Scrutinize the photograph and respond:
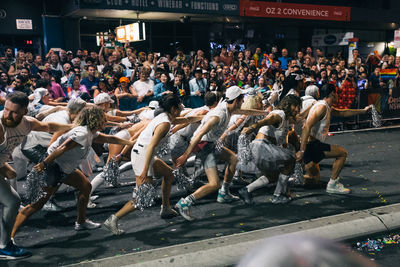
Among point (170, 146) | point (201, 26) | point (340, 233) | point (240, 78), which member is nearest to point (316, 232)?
point (340, 233)

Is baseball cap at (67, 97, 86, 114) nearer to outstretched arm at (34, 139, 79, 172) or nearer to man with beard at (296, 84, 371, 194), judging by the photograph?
outstretched arm at (34, 139, 79, 172)

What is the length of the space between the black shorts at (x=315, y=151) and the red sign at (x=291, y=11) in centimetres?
1483

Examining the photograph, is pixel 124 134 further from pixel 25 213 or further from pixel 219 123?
pixel 25 213

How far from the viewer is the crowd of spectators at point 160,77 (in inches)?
407

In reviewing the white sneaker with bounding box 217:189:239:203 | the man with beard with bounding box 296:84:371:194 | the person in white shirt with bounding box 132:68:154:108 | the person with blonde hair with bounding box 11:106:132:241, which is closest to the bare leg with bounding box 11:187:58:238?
the person with blonde hair with bounding box 11:106:132:241

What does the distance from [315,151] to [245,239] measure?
261 cm

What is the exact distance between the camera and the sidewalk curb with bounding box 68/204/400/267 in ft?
14.1

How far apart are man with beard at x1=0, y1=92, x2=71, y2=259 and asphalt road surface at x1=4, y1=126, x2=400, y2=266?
0.23m

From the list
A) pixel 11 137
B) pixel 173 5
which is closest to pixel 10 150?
pixel 11 137

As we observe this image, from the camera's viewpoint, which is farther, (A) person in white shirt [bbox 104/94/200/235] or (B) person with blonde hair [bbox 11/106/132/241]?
(A) person in white shirt [bbox 104/94/200/235]

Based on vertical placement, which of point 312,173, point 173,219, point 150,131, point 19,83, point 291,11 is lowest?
point 173,219

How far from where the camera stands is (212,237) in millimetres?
5066

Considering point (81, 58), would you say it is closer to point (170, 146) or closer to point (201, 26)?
point (170, 146)

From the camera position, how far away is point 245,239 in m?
4.71
